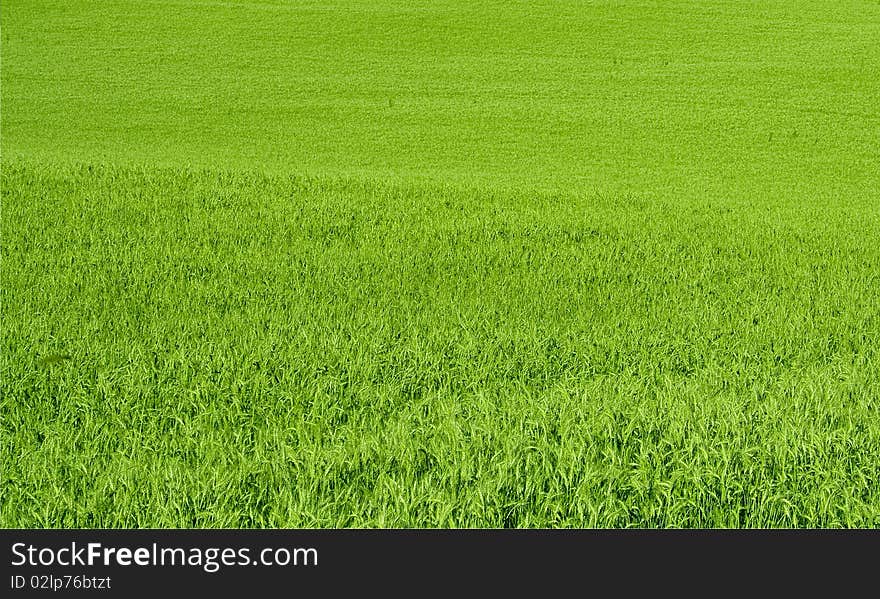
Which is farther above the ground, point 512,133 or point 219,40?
point 219,40

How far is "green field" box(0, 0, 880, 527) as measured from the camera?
8.49 ft

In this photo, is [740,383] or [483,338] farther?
[483,338]

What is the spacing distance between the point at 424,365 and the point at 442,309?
51.3 inches

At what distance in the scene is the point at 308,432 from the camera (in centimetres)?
320

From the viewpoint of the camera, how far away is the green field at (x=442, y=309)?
2.59 m

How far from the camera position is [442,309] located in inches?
209

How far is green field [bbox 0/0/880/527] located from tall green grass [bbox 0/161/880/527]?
0.02m

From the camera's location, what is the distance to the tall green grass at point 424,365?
8.28 feet

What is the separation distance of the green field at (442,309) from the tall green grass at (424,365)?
0.02 metres

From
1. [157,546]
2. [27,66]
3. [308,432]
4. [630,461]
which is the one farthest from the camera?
[27,66]

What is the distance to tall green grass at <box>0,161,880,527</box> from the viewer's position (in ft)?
8.28

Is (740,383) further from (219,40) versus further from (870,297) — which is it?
(219,40)

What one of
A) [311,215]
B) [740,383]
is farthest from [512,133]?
[740,383]

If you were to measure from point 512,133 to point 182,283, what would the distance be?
10296mm
